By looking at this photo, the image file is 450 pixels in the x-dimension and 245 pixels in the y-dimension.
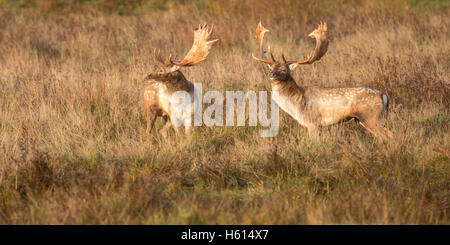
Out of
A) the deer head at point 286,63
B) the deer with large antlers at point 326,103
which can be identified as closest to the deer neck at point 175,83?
the deer head at point 286,63

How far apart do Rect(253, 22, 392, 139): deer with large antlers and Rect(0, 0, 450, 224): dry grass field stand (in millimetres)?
167

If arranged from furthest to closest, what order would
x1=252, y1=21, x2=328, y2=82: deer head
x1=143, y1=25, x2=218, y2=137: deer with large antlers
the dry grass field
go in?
1. x1=143, y1=25, x2=218, y2=137: deer with large antlers
2. x1=252, y1=21, x2=328, y2=82: deer head
3. the dry grass field

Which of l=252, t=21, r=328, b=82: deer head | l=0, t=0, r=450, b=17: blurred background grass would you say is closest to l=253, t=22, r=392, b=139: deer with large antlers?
l=252, t=21, r=328, b=82: deer head

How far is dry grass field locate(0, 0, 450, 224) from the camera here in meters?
4.32

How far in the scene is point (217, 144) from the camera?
6395mm

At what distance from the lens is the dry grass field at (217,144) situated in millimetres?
4324

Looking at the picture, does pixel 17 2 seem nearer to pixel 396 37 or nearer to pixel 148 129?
pixel 396 37

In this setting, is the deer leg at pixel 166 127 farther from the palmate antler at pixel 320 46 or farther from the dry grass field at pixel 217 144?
the palmate antler at pixel 320 46

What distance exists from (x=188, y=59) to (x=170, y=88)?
0.43 meters

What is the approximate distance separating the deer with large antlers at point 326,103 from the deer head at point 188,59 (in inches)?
33.5

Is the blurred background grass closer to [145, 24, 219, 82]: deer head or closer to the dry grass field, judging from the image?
the dry grass field

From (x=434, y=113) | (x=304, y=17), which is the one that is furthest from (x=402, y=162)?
(x=304, y=17)

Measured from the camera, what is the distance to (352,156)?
5.15m

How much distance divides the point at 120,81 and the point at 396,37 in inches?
234
